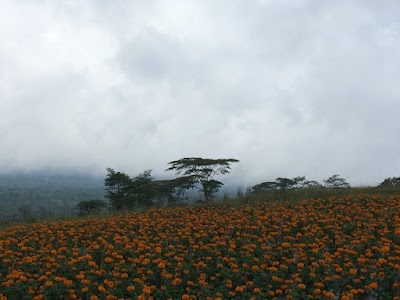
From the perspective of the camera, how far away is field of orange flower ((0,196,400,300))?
546 centimetres

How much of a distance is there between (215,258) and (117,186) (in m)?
19.6

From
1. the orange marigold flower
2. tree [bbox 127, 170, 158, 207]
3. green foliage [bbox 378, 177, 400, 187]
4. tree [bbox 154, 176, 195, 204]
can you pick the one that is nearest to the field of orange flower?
the orange marigold flower

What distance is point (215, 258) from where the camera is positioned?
685 centimetres

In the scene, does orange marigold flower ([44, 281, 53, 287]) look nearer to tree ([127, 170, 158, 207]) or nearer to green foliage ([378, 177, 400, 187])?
green foliage ([378, 177, 400, 187])

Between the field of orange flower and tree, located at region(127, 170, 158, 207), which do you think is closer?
the field of orange flower

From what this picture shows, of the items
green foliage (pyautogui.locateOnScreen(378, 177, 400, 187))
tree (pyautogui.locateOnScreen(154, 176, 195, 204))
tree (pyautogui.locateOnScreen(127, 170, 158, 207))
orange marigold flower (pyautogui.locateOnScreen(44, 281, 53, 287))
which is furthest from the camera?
tree (pyautogui.locateOnScreen(154, 176, 195, 204))

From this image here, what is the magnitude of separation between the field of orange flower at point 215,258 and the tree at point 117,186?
50.8 feet

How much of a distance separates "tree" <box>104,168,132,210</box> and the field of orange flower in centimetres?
1548

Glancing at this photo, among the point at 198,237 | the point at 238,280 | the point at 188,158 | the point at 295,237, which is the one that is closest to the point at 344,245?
the point at 295,237

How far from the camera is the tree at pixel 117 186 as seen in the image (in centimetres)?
2514

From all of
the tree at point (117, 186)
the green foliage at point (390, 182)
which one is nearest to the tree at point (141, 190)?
the tree at point (117, 186)

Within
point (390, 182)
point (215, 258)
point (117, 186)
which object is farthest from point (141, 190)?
point (215, 258)

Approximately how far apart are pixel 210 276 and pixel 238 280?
1.79 feet

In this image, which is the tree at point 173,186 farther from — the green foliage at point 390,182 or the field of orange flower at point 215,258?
the field of orange flower at point 215,258
